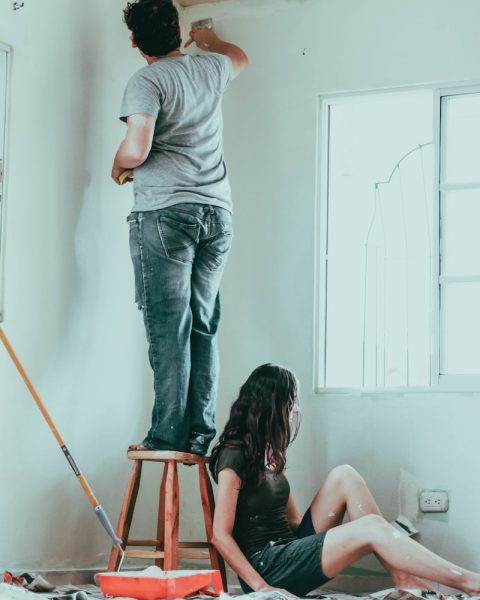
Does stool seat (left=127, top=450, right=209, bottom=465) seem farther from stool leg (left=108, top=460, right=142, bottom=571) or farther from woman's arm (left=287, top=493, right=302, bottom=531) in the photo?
woman's arm (left=287, top=493, right=302, bottom=531)

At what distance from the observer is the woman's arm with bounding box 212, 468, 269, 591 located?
10.0 feet

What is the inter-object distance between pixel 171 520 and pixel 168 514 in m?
0.02

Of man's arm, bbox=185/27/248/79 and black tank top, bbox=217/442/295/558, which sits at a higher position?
man's arm, bbox=185/27/248/79

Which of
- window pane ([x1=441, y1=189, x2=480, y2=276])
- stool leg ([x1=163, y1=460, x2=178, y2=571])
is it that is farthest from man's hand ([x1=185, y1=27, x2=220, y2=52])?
stool leg ([x1=163, y1=460, x2=178, y2=571])

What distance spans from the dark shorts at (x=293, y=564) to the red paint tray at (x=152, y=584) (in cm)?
36

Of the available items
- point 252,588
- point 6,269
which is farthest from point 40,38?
point 252,588

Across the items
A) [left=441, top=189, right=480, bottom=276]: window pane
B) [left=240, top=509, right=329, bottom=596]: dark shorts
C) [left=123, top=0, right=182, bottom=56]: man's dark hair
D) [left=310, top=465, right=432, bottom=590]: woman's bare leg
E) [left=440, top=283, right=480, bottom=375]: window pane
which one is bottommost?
[left=240, top=509, right=329, bottom=596]: dark shorts

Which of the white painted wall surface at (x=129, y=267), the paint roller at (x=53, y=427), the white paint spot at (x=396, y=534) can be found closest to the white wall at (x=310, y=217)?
the white painted wall surface at (x=129, y=267)

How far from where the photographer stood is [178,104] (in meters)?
3.24

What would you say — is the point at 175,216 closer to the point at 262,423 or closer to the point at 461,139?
the point at 262,423

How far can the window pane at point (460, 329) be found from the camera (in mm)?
3652

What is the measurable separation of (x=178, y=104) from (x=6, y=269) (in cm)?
76

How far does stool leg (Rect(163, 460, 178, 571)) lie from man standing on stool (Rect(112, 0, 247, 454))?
0.09m

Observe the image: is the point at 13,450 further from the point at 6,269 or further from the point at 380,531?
the point at 380,531
